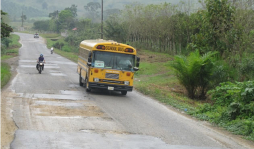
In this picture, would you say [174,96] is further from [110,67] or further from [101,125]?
[101,125]

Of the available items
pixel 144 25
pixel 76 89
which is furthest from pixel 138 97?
pixel 144 25

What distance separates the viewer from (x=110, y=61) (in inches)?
755

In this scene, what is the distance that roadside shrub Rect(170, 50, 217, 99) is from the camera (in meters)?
20.6

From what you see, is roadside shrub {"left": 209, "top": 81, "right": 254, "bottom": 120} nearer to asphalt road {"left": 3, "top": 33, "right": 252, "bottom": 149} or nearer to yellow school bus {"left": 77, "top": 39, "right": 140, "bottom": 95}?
asphalt road {"left": 3, "top": 33, "right": 252, "bottom": 149}

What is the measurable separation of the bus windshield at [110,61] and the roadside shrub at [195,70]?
3240 millimetres

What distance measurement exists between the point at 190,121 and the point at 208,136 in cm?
244

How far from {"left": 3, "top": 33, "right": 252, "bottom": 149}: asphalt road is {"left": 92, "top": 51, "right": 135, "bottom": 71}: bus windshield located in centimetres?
162

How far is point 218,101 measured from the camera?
16062 mm

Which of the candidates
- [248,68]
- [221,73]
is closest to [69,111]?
[221,73]

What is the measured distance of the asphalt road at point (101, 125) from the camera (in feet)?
32.0

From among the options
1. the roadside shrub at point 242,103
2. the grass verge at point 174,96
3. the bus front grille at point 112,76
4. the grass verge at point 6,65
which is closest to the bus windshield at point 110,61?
the bus front grille at point 112,76

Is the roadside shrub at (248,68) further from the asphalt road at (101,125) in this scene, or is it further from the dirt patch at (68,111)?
the dirt patch at (68,111)

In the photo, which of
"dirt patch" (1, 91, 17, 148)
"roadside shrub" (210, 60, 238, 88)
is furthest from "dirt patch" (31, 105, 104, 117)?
"roadside shrub" (210, 60, 238, 88)

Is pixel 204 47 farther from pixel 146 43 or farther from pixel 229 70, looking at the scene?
pixel 146 43
